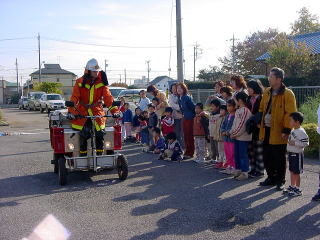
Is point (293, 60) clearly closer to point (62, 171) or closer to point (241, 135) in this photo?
point (241, 135)

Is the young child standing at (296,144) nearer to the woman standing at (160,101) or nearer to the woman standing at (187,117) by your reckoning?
the woman standing at (187,117)

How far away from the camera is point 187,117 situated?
401 inches

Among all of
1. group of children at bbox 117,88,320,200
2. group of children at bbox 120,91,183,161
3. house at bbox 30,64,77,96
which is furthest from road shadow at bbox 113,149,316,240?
house at bbox 30,64,77,96

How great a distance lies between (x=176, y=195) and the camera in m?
6.72

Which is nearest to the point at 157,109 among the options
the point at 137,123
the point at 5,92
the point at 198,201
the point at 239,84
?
the point at 137,123

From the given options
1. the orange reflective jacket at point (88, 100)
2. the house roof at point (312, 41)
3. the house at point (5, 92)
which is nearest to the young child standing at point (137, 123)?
the orange reflective jacket at point (88, 100)

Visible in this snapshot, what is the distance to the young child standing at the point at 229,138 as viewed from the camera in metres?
8.16

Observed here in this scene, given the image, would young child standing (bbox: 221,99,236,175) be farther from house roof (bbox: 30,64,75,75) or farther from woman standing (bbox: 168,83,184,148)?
house roof (bbox: 30,64,75,75)

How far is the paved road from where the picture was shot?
5.05 m

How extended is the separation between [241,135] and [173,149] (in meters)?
2.60

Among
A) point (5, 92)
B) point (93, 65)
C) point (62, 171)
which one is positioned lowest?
point (62, 171)

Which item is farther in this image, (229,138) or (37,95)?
(37,95)

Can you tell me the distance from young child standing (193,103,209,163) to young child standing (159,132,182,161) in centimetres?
50

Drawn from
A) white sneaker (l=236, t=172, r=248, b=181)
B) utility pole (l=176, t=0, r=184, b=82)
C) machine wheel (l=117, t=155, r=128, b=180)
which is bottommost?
white sneaker (l=236, t=172, r=248, b=181)
